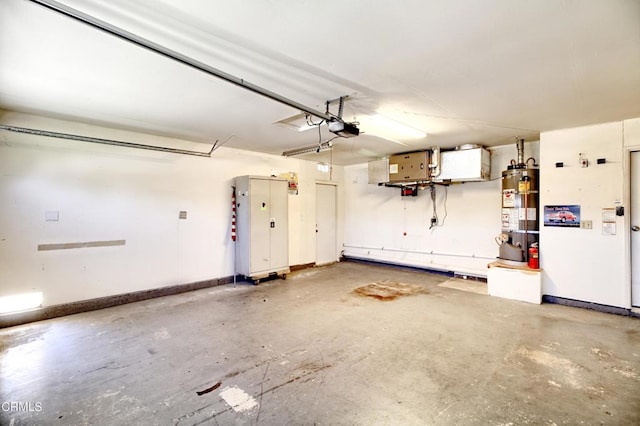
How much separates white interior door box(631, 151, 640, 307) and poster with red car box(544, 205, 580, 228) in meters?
0.58

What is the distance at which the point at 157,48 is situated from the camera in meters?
1.91

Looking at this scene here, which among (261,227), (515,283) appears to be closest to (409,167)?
(515,283)

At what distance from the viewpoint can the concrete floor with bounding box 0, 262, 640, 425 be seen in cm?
208

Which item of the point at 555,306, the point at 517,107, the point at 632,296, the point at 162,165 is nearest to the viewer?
the point at 517,107

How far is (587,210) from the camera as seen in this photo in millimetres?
4164

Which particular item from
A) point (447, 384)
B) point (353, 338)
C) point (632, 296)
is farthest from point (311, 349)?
point (632, 296)

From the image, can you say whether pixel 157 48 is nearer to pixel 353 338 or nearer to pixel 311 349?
pixel 311 349

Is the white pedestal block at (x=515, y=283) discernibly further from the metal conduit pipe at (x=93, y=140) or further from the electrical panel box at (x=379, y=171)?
the metal conduit pipe at (x=93, y=140)

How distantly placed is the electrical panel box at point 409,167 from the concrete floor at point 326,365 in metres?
2.38

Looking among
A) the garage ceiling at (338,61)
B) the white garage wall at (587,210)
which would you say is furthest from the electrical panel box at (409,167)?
the white garage wall at (587,210)

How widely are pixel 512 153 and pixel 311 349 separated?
4875 millimetres

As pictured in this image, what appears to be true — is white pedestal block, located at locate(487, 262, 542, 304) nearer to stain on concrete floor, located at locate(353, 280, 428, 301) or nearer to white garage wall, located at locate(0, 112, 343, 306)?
stain on concrete floor, located at locate(353, 280, 428, 301)

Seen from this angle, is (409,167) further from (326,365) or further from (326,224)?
(326,365)

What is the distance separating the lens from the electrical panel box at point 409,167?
18.1ft
